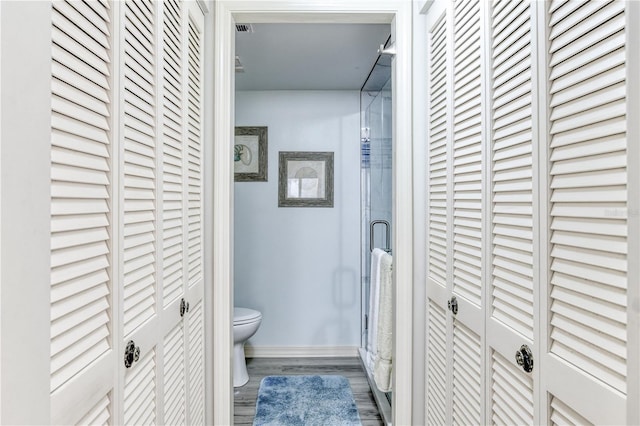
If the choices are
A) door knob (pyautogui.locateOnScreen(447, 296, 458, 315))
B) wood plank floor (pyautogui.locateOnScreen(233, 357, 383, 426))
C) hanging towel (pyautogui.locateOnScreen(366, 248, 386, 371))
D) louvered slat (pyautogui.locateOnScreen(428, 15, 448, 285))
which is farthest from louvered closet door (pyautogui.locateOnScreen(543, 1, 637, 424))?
wood plank floor (pyautogui.locateOnScreen(233, 357, 383, 426))

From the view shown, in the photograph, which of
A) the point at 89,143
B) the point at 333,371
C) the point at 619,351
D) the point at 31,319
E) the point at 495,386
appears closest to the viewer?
the point at 31,319

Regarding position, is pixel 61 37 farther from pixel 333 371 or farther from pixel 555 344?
pixel 333 371

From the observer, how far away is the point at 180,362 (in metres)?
1.34

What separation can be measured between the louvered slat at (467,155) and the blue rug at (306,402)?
1413 millimetres

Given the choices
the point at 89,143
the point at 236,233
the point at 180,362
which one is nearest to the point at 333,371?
the point at 236,233

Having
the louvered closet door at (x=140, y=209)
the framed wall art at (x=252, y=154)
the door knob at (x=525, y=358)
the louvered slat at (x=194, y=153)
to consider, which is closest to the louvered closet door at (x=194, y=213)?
the louvered slat at (x=194, y=153)

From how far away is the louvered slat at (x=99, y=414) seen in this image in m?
0.76

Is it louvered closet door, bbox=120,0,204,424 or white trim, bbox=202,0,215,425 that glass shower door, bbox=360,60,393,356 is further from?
louvered closet door, bbox=120,0,204,424

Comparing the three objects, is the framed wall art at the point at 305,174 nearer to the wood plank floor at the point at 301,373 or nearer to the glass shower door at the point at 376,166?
the glass shower door at the point at 376,166

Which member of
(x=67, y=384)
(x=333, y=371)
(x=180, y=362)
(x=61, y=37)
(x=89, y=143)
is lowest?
(x=333, y=371)

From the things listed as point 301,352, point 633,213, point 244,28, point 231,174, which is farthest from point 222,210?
point 301,352

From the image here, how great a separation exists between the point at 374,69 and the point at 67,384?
2.52 metres

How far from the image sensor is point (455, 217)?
1.39 meters

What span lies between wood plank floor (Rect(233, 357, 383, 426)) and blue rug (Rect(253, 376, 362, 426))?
0.05m
